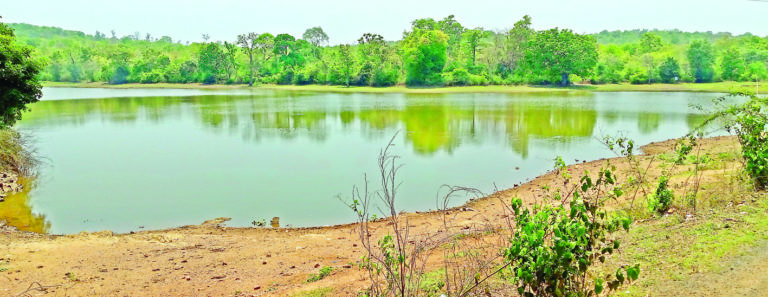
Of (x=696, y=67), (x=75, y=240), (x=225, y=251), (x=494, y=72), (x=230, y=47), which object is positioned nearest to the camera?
(x=225, y=251)

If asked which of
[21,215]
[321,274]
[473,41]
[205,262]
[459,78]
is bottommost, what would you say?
[21,215]

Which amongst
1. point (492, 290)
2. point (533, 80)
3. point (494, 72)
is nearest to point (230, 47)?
point (494, 72)

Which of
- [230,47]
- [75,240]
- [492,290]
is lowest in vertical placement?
[75,240]

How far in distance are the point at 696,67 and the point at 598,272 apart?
65.0 metres

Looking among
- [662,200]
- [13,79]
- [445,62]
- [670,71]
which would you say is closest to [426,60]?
[445,62]

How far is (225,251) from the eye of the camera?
23.8 ft

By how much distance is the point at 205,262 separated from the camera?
21.9 feet

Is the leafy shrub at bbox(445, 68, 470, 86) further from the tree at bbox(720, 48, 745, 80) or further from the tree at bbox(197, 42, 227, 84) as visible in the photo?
the tree at bbox(197, 42, 227, 84)

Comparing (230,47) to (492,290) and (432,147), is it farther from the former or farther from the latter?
(492,290)

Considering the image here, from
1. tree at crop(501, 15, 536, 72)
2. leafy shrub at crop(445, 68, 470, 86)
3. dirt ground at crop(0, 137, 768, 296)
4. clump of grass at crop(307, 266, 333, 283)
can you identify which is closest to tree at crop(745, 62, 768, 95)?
tree at crop(501, 15, 536, 72)

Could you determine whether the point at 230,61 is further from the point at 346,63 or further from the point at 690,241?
the point at 690,241

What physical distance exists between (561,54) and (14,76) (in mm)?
55823

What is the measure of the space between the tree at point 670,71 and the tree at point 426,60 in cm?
2610

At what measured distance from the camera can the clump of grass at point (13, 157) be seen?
1311cm
